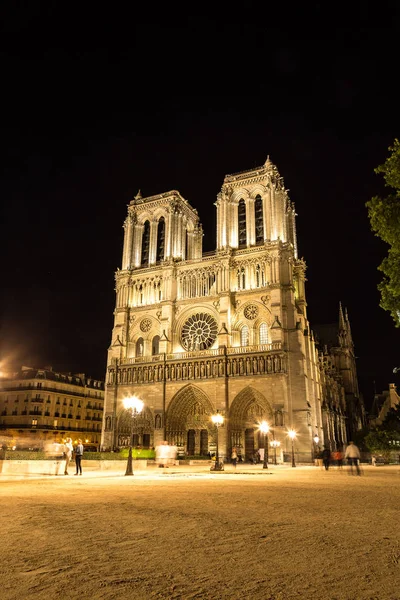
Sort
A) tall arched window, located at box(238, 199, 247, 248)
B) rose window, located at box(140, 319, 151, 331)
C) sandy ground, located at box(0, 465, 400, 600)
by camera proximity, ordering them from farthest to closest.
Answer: rose window, located at box(140, 319, 151, 331) → tall arched window, located at box(238, 199, 247, 248) → sandy ground, located at box(0, 465, 400, 600)

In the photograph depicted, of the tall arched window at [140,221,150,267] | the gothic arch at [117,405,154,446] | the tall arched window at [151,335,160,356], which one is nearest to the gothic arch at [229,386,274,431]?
the gothic arch at [117,405,154,446]

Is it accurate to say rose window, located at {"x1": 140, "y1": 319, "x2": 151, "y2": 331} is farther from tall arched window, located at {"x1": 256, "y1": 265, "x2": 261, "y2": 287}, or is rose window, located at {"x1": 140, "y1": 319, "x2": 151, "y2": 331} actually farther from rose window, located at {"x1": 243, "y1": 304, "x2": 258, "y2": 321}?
tall arched window, located at {"x1": 256, "y1": 265, "x2": 261, "y2": 287}

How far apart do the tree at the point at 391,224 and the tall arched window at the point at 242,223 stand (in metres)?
31.7

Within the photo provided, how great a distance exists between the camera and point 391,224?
12219 mm

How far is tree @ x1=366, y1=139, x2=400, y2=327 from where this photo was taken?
1220 cm

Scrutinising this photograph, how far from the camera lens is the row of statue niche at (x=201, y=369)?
38062mm

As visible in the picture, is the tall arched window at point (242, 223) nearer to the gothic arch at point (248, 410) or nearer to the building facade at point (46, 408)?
the gothic arch at point (248, 410)

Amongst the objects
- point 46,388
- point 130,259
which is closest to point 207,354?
point 130,259

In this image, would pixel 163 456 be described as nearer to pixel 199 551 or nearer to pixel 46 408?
pixel 199 551

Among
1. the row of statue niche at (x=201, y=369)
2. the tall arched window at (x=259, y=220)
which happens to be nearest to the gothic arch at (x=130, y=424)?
the row of statue niche at (x=201, y=369)

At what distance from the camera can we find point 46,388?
53125 mm

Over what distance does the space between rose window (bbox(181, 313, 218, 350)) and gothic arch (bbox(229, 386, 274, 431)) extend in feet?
20.3

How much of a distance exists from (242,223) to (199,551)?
42172 mm

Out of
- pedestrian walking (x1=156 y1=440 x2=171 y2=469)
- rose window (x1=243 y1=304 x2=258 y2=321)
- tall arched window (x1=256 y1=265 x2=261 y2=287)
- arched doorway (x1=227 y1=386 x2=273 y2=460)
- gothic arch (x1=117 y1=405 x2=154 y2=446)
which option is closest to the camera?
pedestrian walking (x1=156 y1=440 x2=171 y2=469)
